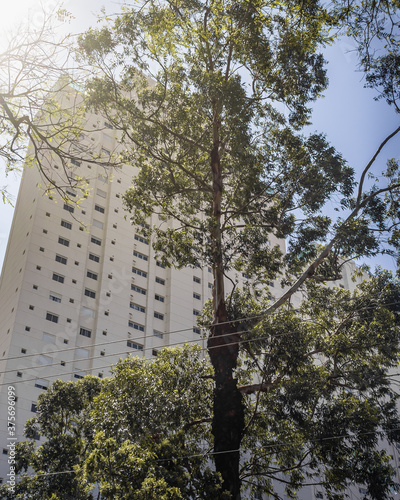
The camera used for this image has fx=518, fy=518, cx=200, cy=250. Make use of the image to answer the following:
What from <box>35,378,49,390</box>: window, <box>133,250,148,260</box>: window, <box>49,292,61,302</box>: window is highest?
<box>133,250,148,260</box>: window

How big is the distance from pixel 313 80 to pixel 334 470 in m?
10.0

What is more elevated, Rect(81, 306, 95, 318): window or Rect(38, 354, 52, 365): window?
Rect(81, 306, 95, 318): window

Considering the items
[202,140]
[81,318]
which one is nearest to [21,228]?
[81,318]

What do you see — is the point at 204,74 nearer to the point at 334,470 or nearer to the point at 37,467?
the point at 334,470

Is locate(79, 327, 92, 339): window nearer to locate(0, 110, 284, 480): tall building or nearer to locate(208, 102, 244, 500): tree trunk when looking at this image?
locate(0, 110, 284, 480): tall building

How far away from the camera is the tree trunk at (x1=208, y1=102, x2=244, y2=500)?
10375 millimetres

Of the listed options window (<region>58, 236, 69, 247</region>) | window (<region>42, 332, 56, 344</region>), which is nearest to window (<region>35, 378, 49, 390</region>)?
window (<region>42, 332, 56, 344</region>)

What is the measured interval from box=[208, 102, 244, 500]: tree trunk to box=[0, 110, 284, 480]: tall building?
57.5 feet

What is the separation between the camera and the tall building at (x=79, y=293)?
30.7 meters

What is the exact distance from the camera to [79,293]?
116 feet

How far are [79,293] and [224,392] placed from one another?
84.3ft

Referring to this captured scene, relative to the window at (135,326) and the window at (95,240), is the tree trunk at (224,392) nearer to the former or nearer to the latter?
the window at (135,326)

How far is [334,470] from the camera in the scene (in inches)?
485

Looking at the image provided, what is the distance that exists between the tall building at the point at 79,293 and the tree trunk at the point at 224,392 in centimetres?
1754
